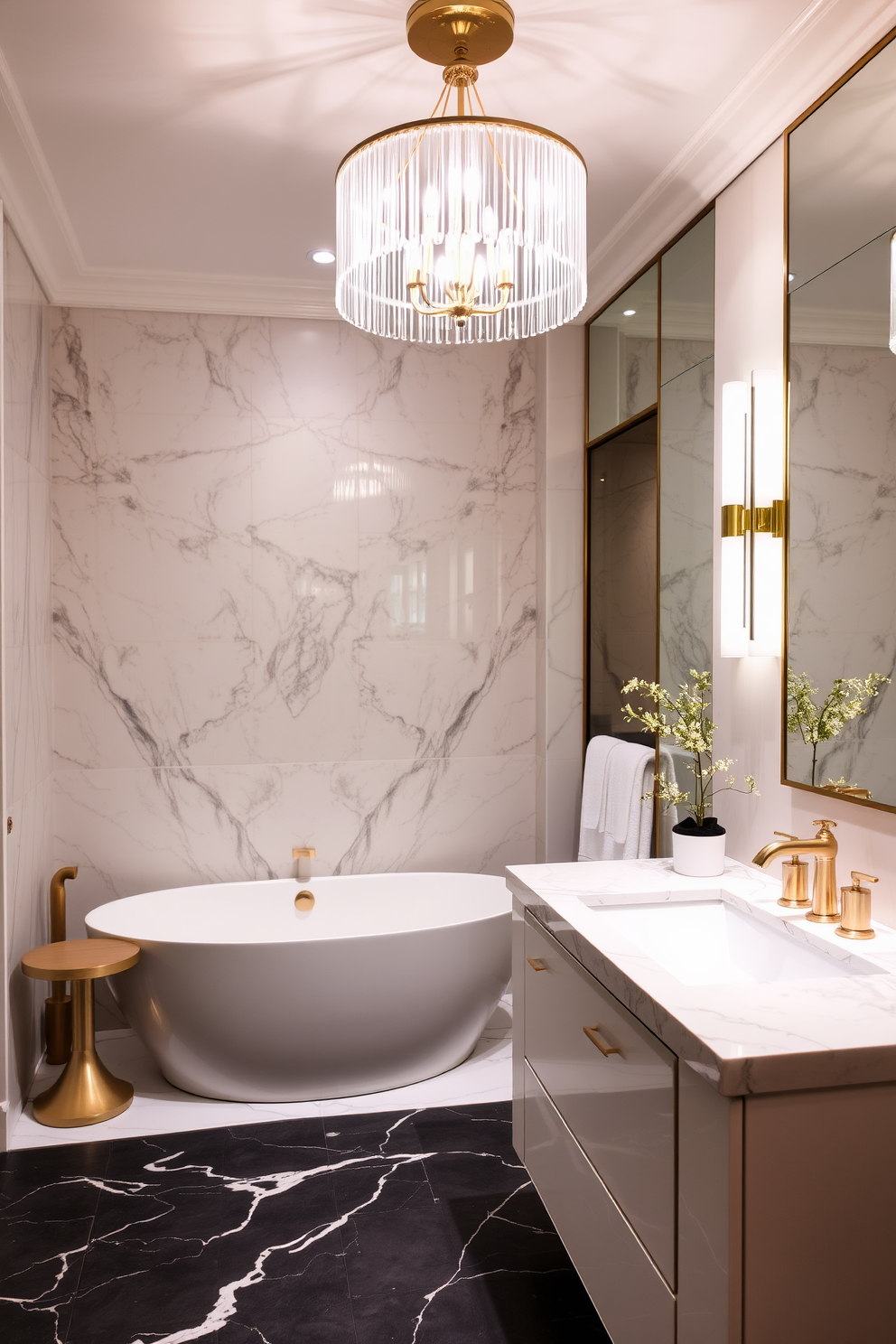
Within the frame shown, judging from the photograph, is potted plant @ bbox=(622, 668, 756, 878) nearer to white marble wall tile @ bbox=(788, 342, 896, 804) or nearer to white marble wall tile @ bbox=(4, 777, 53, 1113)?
white marble wall tile @ bbox=(788, 342, 896, 804)

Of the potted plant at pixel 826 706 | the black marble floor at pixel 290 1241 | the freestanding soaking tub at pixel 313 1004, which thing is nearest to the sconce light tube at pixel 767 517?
the potted plant at pixel 826 706

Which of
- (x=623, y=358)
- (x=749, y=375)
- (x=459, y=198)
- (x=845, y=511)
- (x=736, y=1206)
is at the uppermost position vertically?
(x=623, y=358)

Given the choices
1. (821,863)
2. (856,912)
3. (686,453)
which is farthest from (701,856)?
(686,453)

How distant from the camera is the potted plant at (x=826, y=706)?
1.86 meters

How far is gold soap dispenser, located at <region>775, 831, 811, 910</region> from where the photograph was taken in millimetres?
1856

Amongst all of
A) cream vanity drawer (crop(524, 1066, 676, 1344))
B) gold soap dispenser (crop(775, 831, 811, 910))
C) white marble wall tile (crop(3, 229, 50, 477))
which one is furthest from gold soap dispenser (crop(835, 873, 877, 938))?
white marble wall tile (crop(3, 229, 50, 477))

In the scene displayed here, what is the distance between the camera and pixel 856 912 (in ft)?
5.46

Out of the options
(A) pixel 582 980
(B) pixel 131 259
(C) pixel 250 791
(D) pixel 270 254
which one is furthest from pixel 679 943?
(B) pixel 131 259

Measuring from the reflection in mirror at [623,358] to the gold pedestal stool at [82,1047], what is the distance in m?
2.33

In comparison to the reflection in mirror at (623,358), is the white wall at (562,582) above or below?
below

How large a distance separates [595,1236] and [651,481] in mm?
2195

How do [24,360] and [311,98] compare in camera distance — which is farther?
[24,360]

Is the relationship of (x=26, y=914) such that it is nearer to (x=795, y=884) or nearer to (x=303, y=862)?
(x=303, y=862)

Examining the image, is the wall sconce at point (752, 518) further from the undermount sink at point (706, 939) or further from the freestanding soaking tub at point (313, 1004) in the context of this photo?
the freestanding soaking tub at point (313, 1004)
